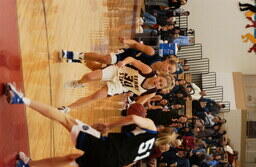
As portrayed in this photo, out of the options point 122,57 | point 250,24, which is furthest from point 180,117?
point 250,24

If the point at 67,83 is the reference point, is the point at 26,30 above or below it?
above

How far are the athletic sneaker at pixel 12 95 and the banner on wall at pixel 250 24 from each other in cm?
1189

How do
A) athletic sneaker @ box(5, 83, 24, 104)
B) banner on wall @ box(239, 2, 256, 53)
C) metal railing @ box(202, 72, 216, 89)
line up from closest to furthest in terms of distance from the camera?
athletic sneaker @ box(5, 83, 24, 104), metal railing @ box(202, 72, 216, 89), banner on wall @ box(239, 2, 256, 53)

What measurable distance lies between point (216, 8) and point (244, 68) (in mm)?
2558

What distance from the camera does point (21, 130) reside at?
175 inches

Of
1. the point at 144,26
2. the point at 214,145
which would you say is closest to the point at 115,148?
the point at 144,26

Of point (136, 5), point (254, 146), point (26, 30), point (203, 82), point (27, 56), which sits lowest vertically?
point (254, 146)

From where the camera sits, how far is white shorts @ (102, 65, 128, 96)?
5406 millimetres

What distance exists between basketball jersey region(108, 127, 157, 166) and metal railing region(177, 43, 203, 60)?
9.71 meters

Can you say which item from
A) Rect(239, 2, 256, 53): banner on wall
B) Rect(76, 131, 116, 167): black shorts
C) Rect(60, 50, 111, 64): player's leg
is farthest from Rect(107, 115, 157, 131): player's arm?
Rect(239, 2, 256, 53): banner on wall

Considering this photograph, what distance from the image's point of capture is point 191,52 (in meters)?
13.9

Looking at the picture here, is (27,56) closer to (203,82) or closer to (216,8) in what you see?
(203,82)

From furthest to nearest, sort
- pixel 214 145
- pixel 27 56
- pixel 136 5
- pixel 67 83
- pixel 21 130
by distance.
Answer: pixel 214 145 → pixel 136 5 → pixel 67 83 → pixel 27 56 → pixel 21 130

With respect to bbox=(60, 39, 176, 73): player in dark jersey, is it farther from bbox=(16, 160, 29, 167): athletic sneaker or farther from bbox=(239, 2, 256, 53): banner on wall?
bbox=(239, 2, 256, 53): banner on wall
